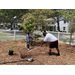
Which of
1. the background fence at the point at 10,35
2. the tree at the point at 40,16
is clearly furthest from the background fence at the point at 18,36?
the tree at the point at 40,16

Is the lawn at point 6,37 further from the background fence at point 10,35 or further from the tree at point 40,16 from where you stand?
the tree at point 40,16

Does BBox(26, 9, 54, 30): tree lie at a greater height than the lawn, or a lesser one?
greater

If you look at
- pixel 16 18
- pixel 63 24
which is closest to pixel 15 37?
pixel 16 18

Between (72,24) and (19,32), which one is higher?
(72,24)

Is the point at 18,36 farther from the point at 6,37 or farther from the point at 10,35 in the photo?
the point at 6,37

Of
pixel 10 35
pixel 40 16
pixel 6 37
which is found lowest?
pixel 6 37

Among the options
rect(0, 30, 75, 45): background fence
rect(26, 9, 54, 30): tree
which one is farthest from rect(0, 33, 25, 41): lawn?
rect(26, 9, 54, 30): tree

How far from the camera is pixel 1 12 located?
867 inches

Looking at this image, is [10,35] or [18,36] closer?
[10,35]

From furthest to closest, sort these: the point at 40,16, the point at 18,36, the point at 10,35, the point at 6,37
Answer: the point at 18,36 < the point at 10,35 < the point at 6,37 < the point at 40,16

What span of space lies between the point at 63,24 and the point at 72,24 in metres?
22.9

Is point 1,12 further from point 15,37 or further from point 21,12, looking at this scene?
point 15,37

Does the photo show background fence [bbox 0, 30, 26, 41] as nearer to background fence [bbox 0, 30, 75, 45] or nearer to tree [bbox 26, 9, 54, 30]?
background fence [bbox 0, 30, 75, 45]

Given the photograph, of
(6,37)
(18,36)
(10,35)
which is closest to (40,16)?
(18,36)
